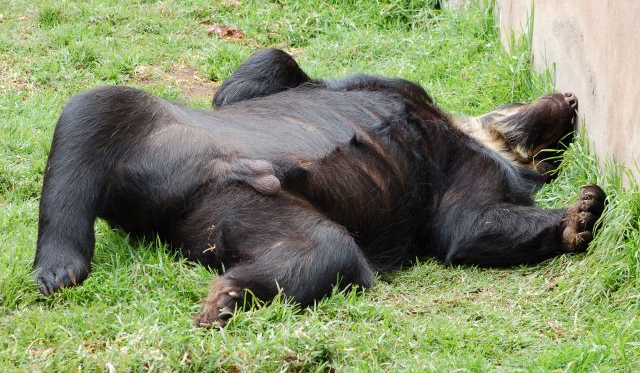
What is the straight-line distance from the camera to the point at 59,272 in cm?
489

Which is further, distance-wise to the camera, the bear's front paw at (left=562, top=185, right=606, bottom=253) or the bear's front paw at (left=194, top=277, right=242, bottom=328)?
the bear's front paw at (left=562, top=185, right=606, bottom=253)

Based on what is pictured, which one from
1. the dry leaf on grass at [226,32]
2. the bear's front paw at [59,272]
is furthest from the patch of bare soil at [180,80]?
the bear's front paw at [59,272]

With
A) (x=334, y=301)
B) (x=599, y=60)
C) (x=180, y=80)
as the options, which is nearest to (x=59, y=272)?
(x=334, y=301)

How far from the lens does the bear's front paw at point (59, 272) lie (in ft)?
15.9

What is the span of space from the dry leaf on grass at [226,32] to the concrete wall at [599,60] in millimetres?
2980

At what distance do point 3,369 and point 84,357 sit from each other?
13.0 inches

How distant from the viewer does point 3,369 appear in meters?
4.09

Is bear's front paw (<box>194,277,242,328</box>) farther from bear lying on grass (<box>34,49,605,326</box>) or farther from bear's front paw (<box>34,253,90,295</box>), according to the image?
bear's front paw (<box>34,253,90,295</box>)

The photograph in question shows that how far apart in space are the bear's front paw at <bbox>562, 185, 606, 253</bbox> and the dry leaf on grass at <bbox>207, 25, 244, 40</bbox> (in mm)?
4590

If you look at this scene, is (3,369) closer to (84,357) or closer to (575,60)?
(84,357)

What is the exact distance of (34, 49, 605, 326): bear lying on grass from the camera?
5047 mm

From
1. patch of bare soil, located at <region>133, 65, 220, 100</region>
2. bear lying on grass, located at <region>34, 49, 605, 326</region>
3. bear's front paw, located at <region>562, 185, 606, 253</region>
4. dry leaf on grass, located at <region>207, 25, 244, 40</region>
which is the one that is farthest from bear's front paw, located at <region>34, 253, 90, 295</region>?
dry leaf on grass, located at <region>207, 25, 244, 40</region>

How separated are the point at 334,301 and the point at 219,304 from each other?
64 centimetres

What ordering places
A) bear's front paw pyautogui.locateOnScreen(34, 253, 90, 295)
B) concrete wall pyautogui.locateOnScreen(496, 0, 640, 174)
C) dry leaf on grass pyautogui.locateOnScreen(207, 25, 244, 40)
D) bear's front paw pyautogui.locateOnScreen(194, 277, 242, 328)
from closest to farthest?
bear's front paw pyautogui.locateOnScreen(194, 277, 242, 328) → bear's front paw pyautogui.locateOnScreen(34, 253, 90, 295) → concrete wall pyautogui.locateOnScreen(496, 0, 640, 174) → dry leaf on grass pyautogui.locateOnScreen(207, 25, 244, 40)
